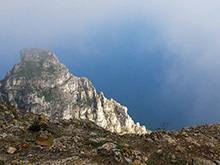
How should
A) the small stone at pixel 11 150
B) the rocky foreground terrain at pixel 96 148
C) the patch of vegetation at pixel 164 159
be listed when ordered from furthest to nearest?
the patch of vegetation at pixel 164 159 → the small stone at pixel 11 150 → the rocky foreground terrain at pixel 96 148

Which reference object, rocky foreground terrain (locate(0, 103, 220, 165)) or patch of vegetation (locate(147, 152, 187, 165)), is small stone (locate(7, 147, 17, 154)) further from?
patch of vegetation (locate(147, 152, 187, 165))

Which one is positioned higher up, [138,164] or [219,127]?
[219,127]

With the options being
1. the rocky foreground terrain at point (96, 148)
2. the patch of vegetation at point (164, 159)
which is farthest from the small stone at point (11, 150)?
the patch of vegetation at point (164, 159)

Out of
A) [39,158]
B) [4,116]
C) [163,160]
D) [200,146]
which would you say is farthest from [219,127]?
[4,116]

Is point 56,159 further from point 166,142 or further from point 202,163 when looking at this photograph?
point 202,163

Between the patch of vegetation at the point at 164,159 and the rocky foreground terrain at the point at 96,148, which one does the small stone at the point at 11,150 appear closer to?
the rocky foreground terrain at the point at 96,148

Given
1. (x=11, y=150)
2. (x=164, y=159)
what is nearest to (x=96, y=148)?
(x=164, y=159)

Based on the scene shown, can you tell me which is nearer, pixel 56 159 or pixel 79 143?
pixel 56 159

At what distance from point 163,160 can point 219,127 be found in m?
12.9

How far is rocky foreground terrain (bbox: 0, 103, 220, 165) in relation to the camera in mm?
12391

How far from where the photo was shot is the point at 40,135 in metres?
15.5

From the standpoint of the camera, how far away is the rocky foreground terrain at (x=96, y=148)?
12391mm

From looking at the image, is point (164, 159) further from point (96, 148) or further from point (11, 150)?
point (11, 150)

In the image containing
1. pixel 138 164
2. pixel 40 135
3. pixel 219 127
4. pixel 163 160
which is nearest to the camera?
pixel 138 164
